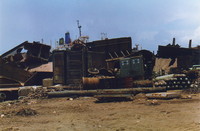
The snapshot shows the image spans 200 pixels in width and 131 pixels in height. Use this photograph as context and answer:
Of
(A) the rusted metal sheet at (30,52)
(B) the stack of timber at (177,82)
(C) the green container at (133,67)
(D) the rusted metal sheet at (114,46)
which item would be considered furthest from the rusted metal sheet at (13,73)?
(B) the stack of timber at (177,82)

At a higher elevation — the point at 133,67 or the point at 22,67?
the point at 22,67

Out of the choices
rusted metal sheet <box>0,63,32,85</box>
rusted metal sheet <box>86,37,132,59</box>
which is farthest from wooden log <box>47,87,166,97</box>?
rusted metal sheet <box>86,37,132,59</box>

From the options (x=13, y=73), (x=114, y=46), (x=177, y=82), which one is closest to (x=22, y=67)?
(x=13, y=73)

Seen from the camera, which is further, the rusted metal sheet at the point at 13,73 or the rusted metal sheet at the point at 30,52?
the rusted metal sheet at the point at 30,52

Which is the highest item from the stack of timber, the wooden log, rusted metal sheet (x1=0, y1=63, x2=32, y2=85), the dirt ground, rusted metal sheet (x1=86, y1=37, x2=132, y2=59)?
rusted metal sheet (x1=86, y1=37, x2=132, y2=59)

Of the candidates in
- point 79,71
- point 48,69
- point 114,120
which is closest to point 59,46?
point 48,69

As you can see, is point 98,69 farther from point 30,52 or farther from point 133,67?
point 30,52

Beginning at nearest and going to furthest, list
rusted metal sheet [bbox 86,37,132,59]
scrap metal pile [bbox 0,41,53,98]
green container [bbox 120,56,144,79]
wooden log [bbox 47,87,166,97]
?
wooden log [bbox 47,87,166,97]
green container [bbox 120,56,144,79]
scrap metal pile [bbox 0,41,53,98]
rusted metal sheet [bbox 86,37,132,59]

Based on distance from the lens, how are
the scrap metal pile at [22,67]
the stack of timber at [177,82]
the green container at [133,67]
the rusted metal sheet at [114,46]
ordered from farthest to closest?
the rusted metal sheet at [114,46] → the scrap metal pile at [22,67] → the green container at [133,67] → the stack of timber at [177,82]

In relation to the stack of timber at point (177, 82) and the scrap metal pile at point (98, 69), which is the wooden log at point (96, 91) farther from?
the stack of timber at point (177, 82)

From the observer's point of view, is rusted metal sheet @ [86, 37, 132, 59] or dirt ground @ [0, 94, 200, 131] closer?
dirt ground @ [0, 94, 200, 131]

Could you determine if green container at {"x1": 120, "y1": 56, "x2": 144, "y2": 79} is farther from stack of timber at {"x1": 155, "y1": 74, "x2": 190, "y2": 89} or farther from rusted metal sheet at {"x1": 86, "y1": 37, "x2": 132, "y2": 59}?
rusted metal sheet at {"x1": 86, "y1": 37, "x2": 132, "y2": 59}

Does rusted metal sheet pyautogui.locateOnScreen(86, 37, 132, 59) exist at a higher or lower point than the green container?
higher

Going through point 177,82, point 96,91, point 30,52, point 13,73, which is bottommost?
point 96,91
